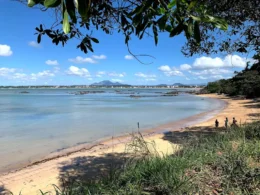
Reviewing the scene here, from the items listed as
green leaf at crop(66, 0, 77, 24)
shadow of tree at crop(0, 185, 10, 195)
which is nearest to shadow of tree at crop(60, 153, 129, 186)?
shadow of tree at crop(0, 185, 10, 195)

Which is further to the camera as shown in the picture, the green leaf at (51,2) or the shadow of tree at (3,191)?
the shadow of tree at (3,191)

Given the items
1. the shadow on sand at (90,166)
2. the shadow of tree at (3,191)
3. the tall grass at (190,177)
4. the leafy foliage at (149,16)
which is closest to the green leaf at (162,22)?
the leafy foliage at (149,16)

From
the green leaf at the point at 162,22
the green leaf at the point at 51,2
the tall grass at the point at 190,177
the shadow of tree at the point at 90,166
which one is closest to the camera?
the green leaf at the point at 51,2

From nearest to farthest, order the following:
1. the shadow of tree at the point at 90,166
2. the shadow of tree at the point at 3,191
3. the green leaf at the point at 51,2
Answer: the green leaf at the point at 51,2
the shadow of tree at the point at 3,191
the shadow of tree at the point at 90,166

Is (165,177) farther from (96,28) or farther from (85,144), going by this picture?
(85,144)

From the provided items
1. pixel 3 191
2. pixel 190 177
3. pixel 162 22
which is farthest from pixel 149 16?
pixel 3 191

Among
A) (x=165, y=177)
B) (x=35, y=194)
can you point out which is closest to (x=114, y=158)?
(x=35, y=194)

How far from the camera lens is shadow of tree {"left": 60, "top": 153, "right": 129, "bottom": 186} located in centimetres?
758

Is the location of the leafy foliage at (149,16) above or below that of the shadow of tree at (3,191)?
above

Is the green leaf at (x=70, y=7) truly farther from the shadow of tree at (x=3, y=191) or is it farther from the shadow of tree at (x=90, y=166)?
the shadow of tree at (x=3, y=191)

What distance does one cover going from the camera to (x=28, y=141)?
14219 millimetres

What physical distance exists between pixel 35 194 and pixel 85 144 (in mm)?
6961

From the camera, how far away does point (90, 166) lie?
29.0 feet

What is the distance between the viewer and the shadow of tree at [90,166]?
7.58m
